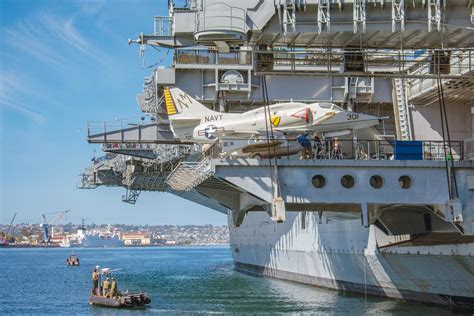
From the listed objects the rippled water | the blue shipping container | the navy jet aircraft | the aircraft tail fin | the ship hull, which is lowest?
the rippled water

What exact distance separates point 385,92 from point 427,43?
1101 centimetres

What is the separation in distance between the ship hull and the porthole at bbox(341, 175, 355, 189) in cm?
605

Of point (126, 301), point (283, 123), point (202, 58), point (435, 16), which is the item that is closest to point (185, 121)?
point (202, 58)

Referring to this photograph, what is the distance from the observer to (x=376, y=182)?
2166cm

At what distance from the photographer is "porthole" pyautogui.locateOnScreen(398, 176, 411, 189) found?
21531mm

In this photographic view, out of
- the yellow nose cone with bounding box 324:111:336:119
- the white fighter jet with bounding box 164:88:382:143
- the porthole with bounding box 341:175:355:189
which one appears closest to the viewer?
the porthole with bounding box 341:175:355:189

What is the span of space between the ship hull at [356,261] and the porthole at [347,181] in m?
6.05

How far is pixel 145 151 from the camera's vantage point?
39938 millimetres

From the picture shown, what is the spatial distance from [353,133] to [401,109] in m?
5.37

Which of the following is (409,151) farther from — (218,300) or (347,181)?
(218,300)

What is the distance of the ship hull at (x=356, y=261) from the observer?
1077 inches

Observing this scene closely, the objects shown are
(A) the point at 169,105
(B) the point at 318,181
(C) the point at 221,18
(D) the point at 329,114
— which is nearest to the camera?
(C) the point at 221,18

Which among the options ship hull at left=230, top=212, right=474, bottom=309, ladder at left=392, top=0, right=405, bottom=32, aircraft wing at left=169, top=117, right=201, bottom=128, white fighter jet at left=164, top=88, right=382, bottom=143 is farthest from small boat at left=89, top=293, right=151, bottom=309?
ladder at left=392, top=0, right=405, bottom=32

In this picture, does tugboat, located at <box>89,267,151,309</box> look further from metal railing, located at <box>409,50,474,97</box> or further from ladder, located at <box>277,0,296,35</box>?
ladder, located at <box>277,0,296,35</box>
